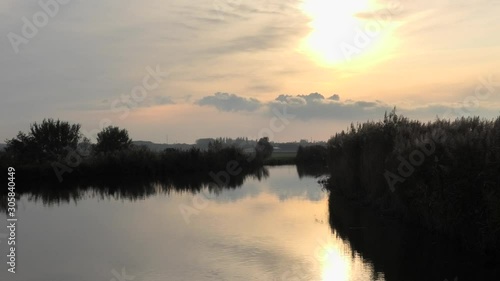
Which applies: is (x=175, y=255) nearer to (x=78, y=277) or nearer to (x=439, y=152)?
(x=78, y=277)

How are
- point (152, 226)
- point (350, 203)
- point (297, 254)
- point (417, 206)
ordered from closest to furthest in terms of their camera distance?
point (297, 254) → point (417, 206) → point (152, 226) → point (350, 203)

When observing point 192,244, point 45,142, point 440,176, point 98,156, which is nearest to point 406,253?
point 440,176

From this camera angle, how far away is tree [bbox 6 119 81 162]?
1889 inches

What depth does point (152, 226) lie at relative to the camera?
49.7ft

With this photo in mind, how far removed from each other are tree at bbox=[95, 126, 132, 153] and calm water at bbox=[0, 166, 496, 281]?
111 feet

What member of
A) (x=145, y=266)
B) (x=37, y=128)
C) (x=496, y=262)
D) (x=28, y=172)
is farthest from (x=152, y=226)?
(x=37, y=128)

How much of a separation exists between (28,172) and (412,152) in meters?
30.3

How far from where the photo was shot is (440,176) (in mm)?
11562

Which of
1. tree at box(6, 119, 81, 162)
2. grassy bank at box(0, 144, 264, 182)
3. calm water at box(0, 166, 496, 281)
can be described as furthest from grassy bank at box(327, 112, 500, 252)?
tree at box(6, 119, 81, 162)

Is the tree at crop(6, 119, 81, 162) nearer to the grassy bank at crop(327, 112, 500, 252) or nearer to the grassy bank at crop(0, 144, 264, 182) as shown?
the grassy bank at crop(0, 144, 264, 182)

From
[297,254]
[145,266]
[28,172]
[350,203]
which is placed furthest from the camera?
[28,172]

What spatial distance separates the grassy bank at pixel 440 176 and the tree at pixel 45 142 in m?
37.0

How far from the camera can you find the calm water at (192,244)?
9.37m

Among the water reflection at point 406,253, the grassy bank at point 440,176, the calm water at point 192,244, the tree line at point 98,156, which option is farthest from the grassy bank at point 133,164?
the water reflection at point 406,253
